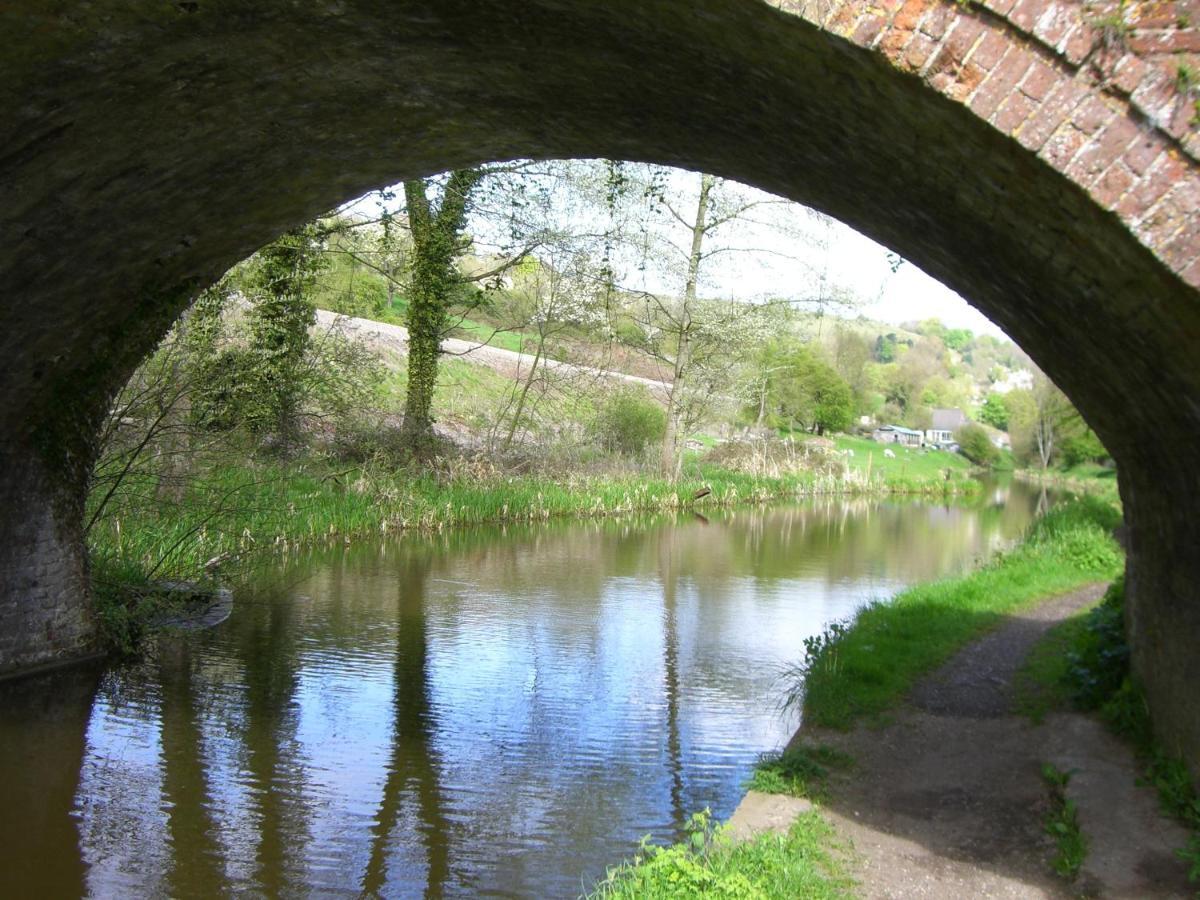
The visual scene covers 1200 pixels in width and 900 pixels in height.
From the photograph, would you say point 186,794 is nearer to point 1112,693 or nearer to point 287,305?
point 1112,693

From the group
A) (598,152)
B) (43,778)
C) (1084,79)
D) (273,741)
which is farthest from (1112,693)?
(43,778)

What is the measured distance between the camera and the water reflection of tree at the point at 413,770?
551 centimetres

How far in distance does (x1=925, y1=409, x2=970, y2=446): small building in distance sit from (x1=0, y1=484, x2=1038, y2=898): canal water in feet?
226

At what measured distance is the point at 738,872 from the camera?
15.2ft

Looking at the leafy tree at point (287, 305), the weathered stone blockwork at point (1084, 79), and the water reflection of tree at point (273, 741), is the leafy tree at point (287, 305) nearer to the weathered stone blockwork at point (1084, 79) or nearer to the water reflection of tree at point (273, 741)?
the water reflection of tree at point (273, 741)

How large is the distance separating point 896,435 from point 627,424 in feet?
145

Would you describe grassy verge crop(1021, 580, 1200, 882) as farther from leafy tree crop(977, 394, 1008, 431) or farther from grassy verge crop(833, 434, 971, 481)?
leafy tree crop(977, 394, 1008, 431)

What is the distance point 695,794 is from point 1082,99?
4.95 meters

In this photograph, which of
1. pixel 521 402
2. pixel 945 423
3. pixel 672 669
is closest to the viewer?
pixel 672 669

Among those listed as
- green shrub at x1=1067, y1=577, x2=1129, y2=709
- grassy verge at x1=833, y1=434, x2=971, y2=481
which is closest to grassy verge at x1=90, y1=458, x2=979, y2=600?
green shrub at x1=1067, y1=577, x2=1129, y2=709

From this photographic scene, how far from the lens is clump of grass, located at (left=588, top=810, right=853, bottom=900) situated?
441 cm

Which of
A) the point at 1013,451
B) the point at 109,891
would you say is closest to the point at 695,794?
the point at 109,891

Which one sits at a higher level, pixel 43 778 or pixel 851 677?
pixel 851 677

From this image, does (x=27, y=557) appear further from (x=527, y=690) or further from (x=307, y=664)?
(x=527, y=690)
